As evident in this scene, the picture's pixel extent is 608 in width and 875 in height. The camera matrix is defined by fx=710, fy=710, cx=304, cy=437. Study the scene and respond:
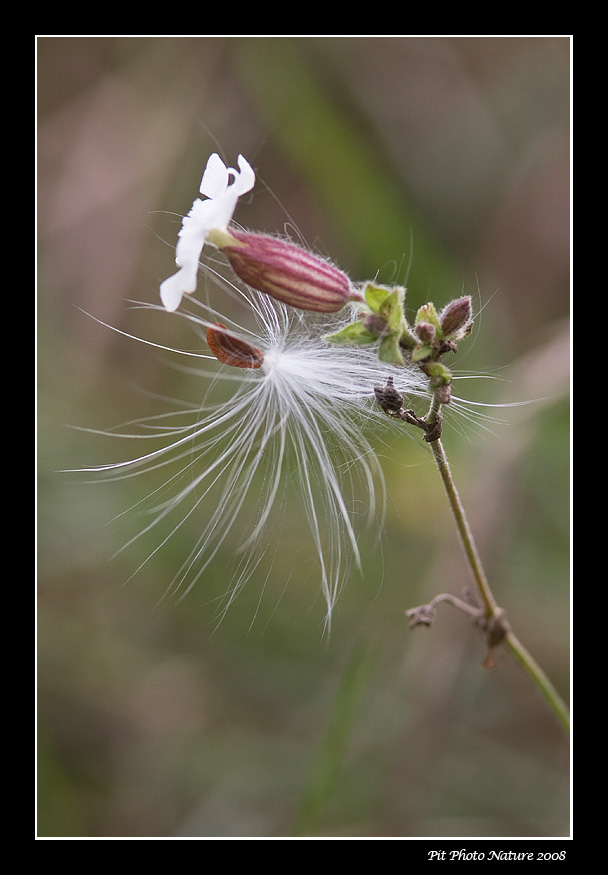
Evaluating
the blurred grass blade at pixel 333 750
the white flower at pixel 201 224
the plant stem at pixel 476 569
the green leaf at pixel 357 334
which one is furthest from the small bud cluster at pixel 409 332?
the blurred grass blade at pixel 333 750

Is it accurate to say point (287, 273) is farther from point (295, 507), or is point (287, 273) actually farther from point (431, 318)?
point (295, 507)

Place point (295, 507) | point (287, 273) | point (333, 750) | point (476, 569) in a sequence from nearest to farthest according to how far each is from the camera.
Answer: point (287, 273) → point (476, 569) → point (333, 750) → point (295, 507)

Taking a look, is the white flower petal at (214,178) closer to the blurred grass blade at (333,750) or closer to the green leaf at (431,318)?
the green leaf at (431,318)

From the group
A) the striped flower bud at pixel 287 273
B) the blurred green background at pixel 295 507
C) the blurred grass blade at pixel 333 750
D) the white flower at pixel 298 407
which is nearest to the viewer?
the striped flower bud at pixel 287 273

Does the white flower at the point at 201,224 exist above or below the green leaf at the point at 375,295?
above

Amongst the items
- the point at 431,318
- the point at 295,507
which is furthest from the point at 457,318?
the point at 295,507

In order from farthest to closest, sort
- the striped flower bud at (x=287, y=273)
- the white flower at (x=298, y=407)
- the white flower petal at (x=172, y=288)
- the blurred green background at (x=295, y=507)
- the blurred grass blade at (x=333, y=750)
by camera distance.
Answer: the blurred green background at (x=295, y=507)
the blurred grass blade at (x=333, y=750)
the white flower at (x=298, y=407)
the striped flower bud at (x=287, y=273)
the white flower petal at (x=172, y=288)
